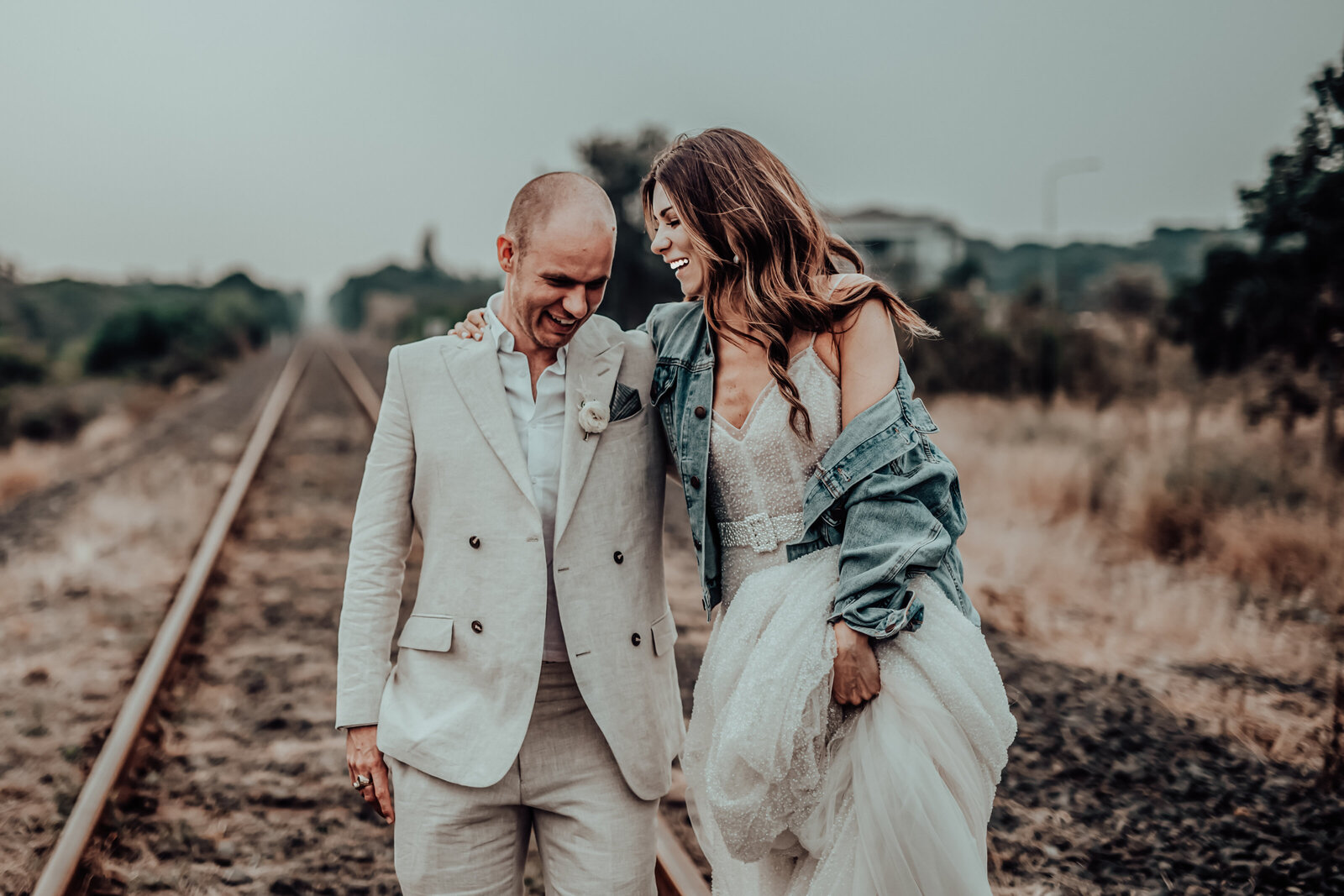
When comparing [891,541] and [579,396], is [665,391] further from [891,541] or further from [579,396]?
[891,541]

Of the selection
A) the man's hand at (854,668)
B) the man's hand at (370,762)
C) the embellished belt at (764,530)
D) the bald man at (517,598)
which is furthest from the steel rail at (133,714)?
the man's hand at (854,668)

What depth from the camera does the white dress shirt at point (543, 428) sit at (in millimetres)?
2270

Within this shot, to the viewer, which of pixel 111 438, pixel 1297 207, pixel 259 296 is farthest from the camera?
pixel 259 296

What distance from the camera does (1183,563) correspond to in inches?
283

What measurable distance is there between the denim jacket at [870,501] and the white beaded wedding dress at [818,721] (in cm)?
5

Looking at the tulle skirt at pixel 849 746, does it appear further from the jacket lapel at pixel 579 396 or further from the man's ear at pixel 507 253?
the man's ear at pixel 507 253

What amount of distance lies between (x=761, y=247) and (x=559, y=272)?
1.40ft

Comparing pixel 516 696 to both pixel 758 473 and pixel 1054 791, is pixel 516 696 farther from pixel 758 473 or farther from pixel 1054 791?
pixel 1054 791

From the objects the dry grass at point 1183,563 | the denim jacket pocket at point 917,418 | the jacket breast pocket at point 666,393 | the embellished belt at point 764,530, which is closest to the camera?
the denim jacket pocket at point 917,418

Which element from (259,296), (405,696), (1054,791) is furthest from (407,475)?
(259,296)

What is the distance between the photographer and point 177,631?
586 centimetres

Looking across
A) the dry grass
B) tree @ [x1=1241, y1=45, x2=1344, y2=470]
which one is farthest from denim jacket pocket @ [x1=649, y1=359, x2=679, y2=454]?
tree @ [x1=1241, y1=45, x2=1344, y2=470]

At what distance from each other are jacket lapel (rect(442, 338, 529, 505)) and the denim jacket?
35 cm

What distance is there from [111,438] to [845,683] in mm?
19430
